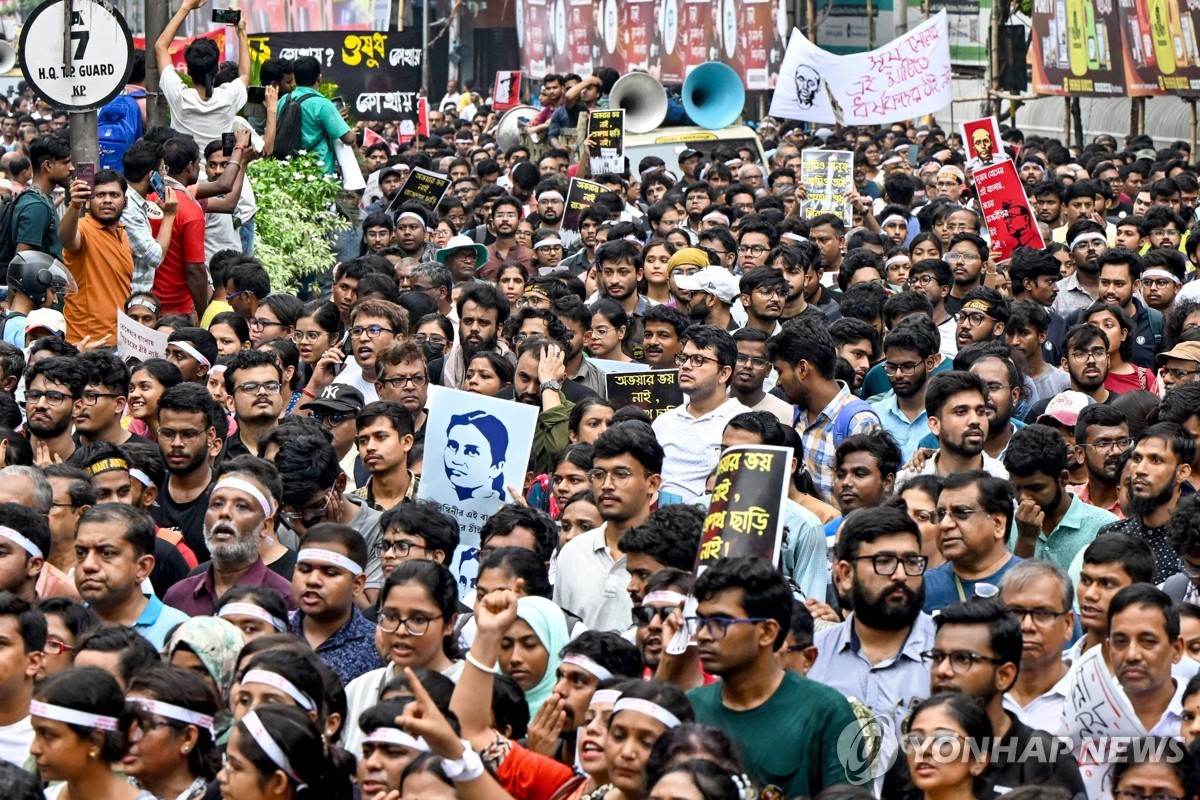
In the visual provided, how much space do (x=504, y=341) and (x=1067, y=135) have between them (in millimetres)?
17281

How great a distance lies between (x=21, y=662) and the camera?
5.77 metres

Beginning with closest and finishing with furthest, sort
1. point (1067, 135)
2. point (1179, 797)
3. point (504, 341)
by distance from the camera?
1. point (1179, 797)
2. point (504, 341)
3. point (1067, 135)

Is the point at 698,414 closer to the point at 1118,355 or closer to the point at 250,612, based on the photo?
the point at 1118,355

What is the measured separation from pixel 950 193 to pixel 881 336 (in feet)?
22.0

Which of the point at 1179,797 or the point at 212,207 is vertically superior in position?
the point at 212,207

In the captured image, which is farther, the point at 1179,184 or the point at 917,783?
the point at 1179,184

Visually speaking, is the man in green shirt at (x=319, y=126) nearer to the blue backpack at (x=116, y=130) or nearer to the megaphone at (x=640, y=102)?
the blue backpack at (x=116, y=130)

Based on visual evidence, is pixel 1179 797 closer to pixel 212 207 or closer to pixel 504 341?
pixel 504 341

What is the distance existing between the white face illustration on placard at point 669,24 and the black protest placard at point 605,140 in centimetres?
1489

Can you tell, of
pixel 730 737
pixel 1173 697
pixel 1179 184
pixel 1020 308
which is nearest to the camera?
pixel 730 737

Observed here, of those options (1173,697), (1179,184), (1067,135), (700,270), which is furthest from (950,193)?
(1173,697)

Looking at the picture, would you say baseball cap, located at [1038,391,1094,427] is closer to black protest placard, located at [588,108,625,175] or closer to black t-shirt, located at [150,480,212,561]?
black t-shirt, located at [150,480,212,561]

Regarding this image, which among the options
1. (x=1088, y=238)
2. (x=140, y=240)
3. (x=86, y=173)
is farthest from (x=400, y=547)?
(x=1088, y=238)

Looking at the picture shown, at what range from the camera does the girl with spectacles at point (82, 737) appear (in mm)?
5195
